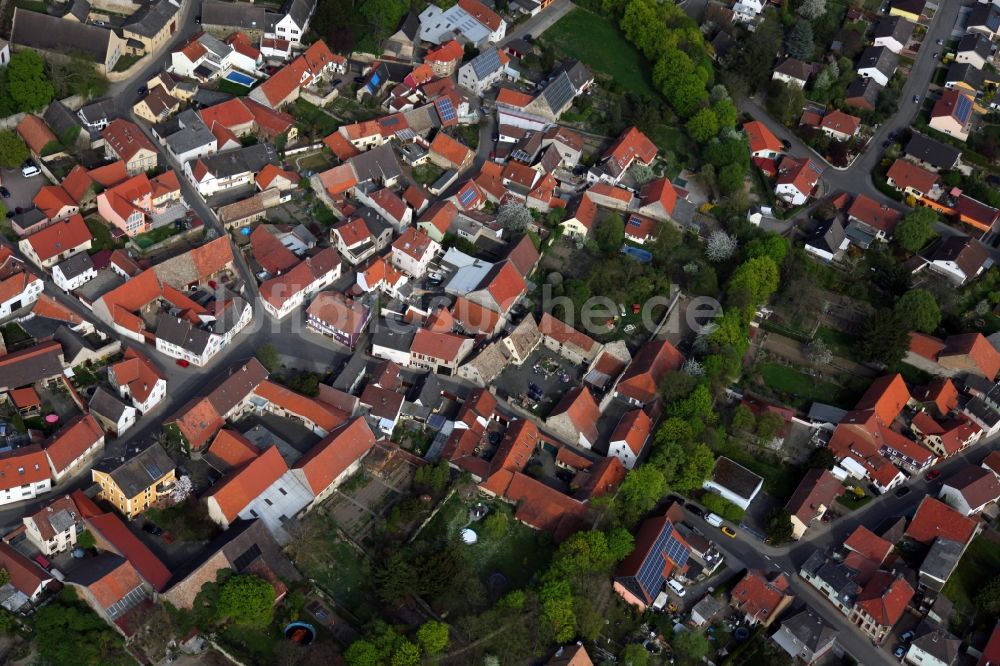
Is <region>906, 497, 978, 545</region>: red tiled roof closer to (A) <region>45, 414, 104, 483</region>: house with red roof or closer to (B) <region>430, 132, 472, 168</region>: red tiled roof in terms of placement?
(B) <region>430, 132, 472, 168</region>: red tiled roof

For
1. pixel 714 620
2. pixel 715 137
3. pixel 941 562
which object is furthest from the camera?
pixel 715 137

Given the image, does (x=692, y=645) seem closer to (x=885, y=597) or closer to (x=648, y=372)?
(x=885, y=597)

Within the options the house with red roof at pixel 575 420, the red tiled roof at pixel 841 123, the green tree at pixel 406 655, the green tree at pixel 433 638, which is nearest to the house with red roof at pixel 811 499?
the house with red roof at pixel 575 420

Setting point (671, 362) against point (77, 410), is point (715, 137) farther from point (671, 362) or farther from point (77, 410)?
point (77, 410)

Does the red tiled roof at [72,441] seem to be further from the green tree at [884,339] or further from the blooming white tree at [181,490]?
the green tree at [884,339]

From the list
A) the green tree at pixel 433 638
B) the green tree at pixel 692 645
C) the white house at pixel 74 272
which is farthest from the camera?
the white house at pixel 74 272

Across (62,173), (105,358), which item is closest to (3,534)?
(105,358)
